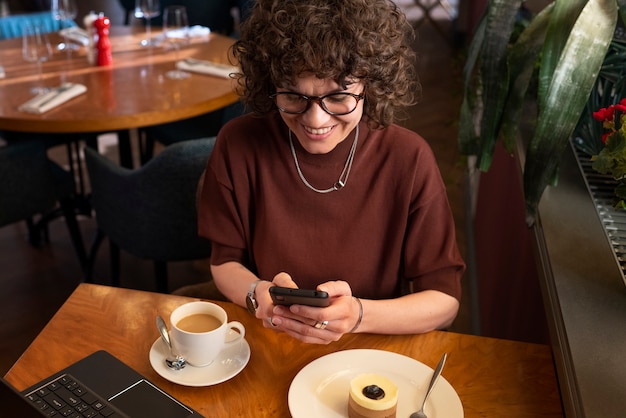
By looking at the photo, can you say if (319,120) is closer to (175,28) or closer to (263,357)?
(263,357)

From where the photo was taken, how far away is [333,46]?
134 cm

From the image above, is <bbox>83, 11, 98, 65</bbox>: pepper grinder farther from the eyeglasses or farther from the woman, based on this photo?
the eyeglasses

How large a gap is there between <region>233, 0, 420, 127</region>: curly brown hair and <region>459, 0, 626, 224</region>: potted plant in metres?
0.30

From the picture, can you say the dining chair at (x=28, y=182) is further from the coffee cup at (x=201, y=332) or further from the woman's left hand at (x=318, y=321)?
the woman's left hand at (x=318, y=321)

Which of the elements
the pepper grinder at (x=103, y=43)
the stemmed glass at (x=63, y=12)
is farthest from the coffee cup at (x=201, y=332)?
the stemmed glass at (x=63, y=12)

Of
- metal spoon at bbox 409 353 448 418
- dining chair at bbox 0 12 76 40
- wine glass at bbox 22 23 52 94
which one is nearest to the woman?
metal spoon at bbox 409 353 448 418

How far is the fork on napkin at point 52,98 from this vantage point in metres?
2.62

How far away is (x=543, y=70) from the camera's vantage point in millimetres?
1557

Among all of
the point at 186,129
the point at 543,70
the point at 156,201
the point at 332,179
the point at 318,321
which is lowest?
the point at 186,129

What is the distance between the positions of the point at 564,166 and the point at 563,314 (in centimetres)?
62

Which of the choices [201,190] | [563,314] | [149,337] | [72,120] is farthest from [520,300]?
[72,120]

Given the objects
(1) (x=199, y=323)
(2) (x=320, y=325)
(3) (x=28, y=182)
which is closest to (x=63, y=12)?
(3) (x=28, y=182)

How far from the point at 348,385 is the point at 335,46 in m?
0.61

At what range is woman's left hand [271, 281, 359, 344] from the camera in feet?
4.15
